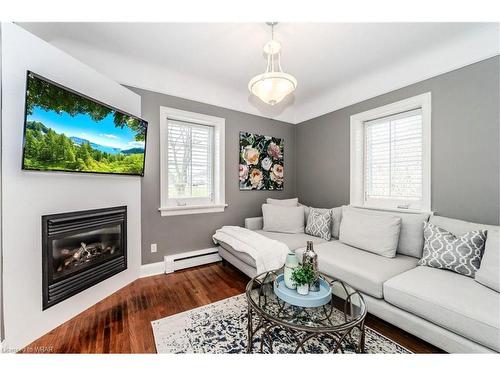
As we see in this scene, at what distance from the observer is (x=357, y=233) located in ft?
7.68

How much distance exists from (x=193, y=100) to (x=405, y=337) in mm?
3377

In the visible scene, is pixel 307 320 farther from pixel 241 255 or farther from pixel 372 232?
pixel 372 232

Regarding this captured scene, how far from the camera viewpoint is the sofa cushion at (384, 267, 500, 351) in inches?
46.7

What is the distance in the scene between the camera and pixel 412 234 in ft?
7.02

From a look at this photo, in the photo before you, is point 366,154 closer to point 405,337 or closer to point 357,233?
point 357,233

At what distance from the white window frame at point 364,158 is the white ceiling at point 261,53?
0.78 ft

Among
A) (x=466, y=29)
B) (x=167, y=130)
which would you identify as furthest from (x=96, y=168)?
(x=466, y=29)

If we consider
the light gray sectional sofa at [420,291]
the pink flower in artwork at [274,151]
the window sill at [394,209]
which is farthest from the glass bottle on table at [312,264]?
the pink flower in artwork at [274,151]

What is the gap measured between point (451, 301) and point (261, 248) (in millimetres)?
1483

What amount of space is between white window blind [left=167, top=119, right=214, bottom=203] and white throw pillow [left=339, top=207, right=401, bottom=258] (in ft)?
6.40

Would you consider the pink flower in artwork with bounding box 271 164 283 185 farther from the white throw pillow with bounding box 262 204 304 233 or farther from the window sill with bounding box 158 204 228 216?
the window sill with bounding box 158 204 228 216

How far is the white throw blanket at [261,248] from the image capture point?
7.11 feet

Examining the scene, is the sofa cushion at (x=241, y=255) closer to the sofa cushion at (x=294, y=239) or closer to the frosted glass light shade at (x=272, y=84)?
the sofa cushion at (x=294, y=239)

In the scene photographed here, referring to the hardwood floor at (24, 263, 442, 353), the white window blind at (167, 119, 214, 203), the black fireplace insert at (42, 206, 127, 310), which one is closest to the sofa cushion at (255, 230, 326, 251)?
the hardwood floor at (24, 263, 442, 353)
